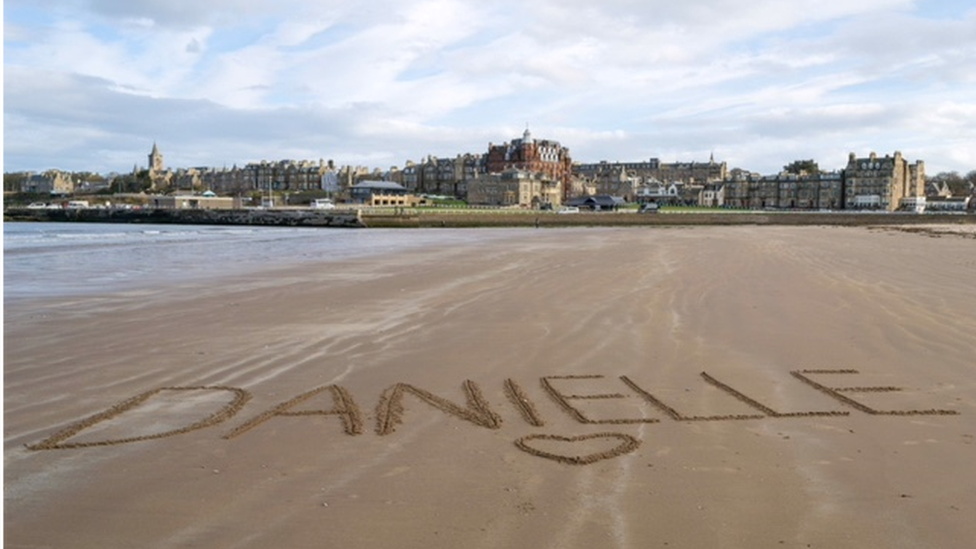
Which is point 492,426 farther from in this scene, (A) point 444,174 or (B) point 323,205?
(A) point 444,174

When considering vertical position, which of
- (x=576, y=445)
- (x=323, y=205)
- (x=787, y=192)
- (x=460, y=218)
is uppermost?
(x=787, y=192)

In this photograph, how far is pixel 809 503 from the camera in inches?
163

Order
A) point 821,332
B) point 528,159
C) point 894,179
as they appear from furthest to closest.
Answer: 1. point 528,159
2. point 894,179
3. point 821,332

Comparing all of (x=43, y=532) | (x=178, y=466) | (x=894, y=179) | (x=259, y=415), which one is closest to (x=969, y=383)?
(x=259, y=415)

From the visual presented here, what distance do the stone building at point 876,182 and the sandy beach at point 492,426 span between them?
13564 cm

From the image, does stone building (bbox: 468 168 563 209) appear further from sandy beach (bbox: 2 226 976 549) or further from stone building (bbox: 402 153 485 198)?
sandy beach (bbox: 2 226 976 549)

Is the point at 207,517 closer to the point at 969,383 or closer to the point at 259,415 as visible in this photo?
the point at 259,415

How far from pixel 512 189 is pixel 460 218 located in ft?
191

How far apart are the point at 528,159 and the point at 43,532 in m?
146

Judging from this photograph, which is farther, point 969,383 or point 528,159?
point 528,159

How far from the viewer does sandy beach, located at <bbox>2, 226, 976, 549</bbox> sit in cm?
388

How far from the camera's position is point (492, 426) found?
5582 millimetres

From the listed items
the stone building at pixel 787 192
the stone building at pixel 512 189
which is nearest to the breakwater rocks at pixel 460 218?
the stone building at pixel 512 189

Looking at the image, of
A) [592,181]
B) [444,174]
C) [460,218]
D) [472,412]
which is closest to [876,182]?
[592,181]
